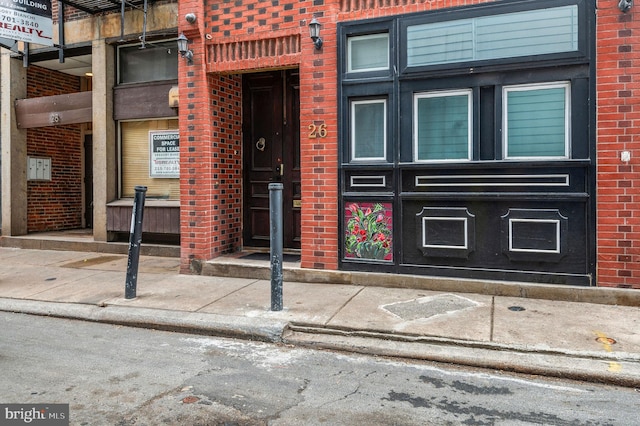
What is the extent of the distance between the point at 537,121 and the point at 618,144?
922 millimetres

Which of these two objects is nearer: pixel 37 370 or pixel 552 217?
pixel 37 370

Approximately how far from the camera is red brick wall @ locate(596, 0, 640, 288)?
18.0ft

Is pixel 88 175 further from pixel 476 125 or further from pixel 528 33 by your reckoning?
pixel 528 33

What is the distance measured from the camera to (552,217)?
19.2ft

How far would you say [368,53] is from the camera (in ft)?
22.3

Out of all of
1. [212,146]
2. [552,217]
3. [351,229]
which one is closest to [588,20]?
[552,217]

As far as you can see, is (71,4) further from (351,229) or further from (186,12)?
(351,229)

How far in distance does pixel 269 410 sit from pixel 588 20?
18.2ft

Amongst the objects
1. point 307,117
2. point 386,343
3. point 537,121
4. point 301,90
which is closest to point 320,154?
point 307,117

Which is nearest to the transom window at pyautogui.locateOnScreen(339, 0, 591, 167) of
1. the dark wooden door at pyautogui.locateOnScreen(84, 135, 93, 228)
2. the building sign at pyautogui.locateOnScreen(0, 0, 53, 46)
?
the building sign at pyautogui.locateOnScreen(0, 0, 53, 46)

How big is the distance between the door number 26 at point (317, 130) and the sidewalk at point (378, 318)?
2.14 meters

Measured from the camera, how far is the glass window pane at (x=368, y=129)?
22.2ft

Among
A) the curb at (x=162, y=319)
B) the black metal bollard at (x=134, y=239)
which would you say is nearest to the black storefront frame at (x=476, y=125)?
the curb at (x=162, y=319)

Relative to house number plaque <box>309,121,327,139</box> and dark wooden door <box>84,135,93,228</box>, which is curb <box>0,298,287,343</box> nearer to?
house number plaque <box>309,121,327,139</box>
